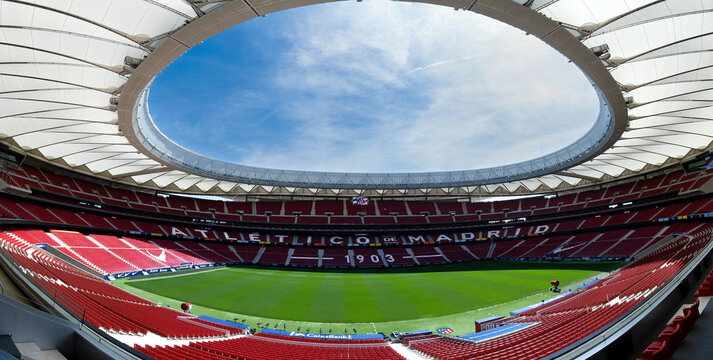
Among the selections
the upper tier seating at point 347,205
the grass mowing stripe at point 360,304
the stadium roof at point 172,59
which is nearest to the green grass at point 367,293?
the grass mowing stripe at point 360,304

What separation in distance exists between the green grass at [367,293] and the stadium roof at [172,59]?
12694mm

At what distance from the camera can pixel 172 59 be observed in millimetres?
18031

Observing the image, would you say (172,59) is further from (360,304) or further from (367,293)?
(367,293)

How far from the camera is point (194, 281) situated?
2847cm

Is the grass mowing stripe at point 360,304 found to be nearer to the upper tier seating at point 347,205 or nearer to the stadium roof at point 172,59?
the stadium roof at point 172,59

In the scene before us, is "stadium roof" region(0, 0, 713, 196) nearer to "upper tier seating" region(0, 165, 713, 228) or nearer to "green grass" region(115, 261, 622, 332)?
"upper tier seating" region(0, 165, 713, 228)

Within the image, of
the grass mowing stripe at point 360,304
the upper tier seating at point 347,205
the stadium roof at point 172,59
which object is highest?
the stadium roof at point 172,59

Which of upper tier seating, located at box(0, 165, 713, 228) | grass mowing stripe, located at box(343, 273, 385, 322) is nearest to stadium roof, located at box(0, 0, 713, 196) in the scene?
upper tier seating, located at box(0, 165, 713, 228)

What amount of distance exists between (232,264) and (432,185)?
29357mm

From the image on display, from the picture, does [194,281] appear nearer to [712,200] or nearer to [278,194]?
[278,194]

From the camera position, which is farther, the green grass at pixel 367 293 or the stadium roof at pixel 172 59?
the green grass at pixel 367 293

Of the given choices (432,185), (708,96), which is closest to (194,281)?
(432,185)

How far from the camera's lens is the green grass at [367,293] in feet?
63.8

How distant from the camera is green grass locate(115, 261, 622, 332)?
63.8 ft
